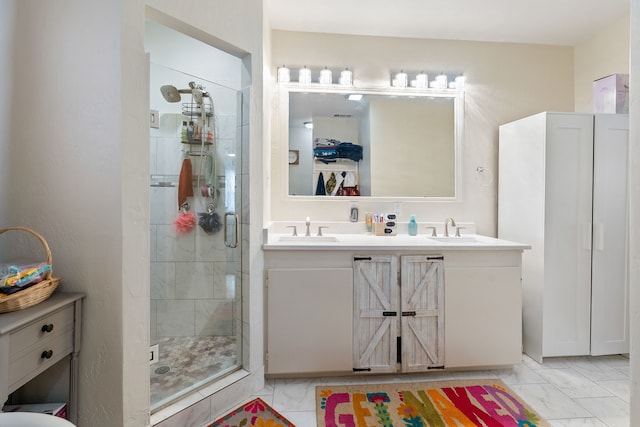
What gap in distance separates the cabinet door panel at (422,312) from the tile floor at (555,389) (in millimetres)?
158

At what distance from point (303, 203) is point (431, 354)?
146cm

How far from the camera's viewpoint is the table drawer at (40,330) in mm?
1026

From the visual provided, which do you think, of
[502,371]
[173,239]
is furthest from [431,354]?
[173,239]

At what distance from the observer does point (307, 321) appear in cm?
205

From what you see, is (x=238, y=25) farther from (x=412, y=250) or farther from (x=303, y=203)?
(x=412, y=250)

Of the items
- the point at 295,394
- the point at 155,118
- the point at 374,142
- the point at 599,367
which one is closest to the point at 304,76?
the point at 374,142

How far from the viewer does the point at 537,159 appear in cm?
233

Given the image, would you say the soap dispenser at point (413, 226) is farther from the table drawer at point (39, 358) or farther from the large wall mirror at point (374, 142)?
the table drawer at point (39, 358)

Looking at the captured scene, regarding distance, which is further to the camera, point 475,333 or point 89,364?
point 475,333

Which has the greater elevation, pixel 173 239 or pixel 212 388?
pixel 173 239

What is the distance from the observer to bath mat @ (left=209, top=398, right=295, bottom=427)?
1676mm

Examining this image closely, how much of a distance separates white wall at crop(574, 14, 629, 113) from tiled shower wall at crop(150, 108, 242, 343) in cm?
300

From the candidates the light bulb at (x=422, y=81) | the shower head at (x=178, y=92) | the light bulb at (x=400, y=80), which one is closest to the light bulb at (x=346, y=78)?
the light bulb at (x=400, y=80)

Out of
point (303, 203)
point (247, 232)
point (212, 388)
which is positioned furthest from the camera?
point (303, 203)
